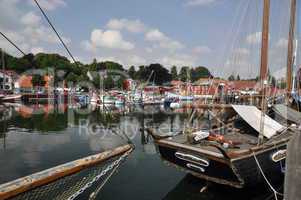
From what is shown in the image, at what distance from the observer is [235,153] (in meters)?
7.81

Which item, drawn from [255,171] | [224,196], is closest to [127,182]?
[224,196]

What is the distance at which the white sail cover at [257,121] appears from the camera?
408 inches

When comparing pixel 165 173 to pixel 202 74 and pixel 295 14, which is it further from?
pixel 202 74

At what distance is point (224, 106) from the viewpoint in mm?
12219

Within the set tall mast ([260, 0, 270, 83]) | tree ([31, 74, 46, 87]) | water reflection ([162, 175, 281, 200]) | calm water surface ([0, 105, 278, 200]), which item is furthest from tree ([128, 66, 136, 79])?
water reflection ([162, 175, 281, 200])

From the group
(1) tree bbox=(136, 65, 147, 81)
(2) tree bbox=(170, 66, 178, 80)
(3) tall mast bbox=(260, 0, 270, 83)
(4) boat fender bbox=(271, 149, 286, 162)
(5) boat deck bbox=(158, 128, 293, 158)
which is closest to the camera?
(5) boat deck bbox=(158, 128, 293, 158)

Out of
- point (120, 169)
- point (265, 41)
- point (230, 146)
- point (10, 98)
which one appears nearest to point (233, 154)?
point (230, 146)

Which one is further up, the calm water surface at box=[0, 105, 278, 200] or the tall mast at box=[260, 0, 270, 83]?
the tall mast at box=[260, 0, 270, 83]

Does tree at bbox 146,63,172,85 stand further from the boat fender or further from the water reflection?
the boat fender

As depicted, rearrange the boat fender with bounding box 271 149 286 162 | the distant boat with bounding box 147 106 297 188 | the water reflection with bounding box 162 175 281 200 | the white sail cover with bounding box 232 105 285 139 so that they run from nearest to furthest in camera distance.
Result: the distant boat with bounding box 147 106 297 188 → the boat fender with bounding box 271 149 286 162 → the water reflection with bounding box 162 175 281 200 → the white sail cover with bounding box 232 105 285 139

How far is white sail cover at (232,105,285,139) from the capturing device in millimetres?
10375

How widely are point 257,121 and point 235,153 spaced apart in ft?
11.7

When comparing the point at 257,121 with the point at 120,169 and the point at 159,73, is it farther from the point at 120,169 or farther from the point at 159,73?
the point at 159,73

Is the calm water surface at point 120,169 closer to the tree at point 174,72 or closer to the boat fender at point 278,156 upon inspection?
the boat fender at point 278,156
